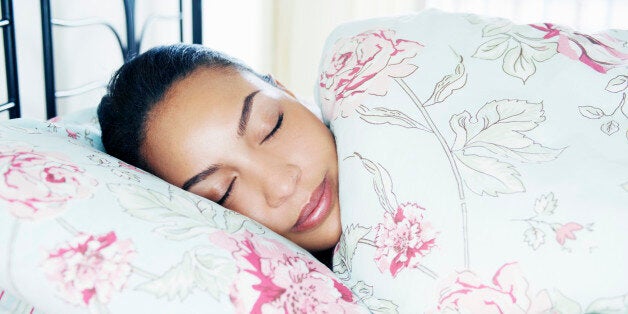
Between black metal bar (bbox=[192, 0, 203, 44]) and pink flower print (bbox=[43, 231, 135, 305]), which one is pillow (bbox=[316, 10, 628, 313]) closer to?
pink flower print (bbox=[43, 231, 135, 305])

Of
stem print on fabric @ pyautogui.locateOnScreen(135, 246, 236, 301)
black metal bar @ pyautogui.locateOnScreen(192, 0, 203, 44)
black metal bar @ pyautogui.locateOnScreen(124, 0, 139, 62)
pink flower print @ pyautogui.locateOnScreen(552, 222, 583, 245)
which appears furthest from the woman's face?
black metal bar @ pyautogui.locateOnScreen(192, 0, 203, 44)

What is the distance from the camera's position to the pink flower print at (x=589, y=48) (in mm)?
800

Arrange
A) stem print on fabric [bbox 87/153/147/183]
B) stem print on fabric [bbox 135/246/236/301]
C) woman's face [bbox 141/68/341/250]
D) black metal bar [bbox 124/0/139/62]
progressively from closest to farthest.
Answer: stem print on fabric [bbox 135/246/236/301] → stem print on fabric [bbox 87/153/147/183] → woman's face [bbox 141/68/341/250] → black metal bar [bbox 124/0/139/62]

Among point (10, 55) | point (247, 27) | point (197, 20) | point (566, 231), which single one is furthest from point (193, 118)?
point (247, 27)

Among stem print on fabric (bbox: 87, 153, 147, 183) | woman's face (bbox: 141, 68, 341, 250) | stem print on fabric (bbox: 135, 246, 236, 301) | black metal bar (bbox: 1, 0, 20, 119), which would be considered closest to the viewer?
stem print on fabric (bbox: 135, 246, 236, 301)

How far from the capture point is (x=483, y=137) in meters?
0.75

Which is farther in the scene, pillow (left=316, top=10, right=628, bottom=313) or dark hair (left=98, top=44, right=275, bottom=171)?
dark hair (left=98, top=44, right=275, bottom=171)

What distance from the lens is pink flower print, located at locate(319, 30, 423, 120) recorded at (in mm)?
868

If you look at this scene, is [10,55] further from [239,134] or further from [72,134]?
[239,134]

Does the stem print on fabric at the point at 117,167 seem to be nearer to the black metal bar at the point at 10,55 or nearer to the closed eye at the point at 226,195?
the closed eye at the point at 226,195

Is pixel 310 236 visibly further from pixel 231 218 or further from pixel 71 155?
pixel 71 155

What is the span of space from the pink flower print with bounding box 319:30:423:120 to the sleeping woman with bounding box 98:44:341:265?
0.23 ft

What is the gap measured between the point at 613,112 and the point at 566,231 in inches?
7.7

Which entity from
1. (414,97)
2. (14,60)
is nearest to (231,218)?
(414,97)
